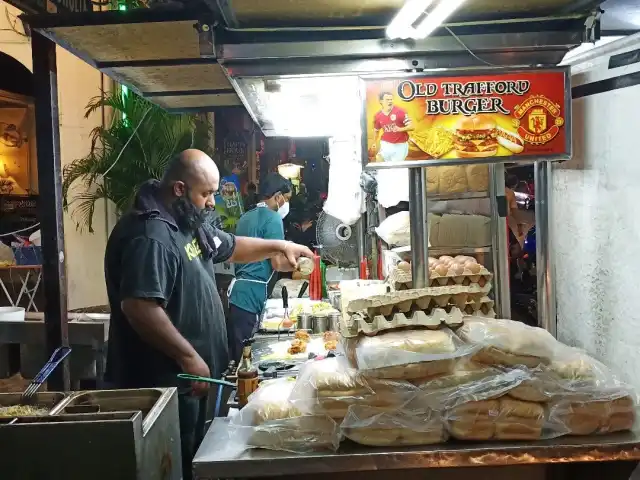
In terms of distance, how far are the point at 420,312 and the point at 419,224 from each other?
0.71m

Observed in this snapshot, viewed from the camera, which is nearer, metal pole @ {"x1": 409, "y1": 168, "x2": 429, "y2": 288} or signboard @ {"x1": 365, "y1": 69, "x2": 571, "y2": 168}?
signboard @ {"x1": 365, "y1": 69, "x2": 571, "y2": 168}

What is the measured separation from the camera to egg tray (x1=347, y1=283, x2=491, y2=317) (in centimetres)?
249

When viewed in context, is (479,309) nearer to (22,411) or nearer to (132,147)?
(22,411)

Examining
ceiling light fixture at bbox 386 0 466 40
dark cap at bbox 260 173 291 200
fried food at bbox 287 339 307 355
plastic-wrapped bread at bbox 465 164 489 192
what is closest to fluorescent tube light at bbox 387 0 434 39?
ceiling light fixture at bbox 386 0 466 40

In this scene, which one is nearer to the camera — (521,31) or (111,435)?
(111,435)

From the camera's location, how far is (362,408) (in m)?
2.15

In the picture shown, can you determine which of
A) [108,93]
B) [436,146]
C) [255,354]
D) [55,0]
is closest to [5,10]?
[108,93]

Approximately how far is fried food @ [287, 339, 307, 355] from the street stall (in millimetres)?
29

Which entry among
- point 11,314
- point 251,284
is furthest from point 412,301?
point 11,314

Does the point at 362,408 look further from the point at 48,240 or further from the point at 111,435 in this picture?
the point at 48,240

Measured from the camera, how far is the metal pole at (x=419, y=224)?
307 centimetres

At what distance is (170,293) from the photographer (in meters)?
3.88

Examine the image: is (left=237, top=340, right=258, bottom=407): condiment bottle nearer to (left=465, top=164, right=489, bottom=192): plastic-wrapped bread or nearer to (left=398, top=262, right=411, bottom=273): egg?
(left=398, top=262, right=411, bottom=273): egg

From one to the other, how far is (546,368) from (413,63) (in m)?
1.58
